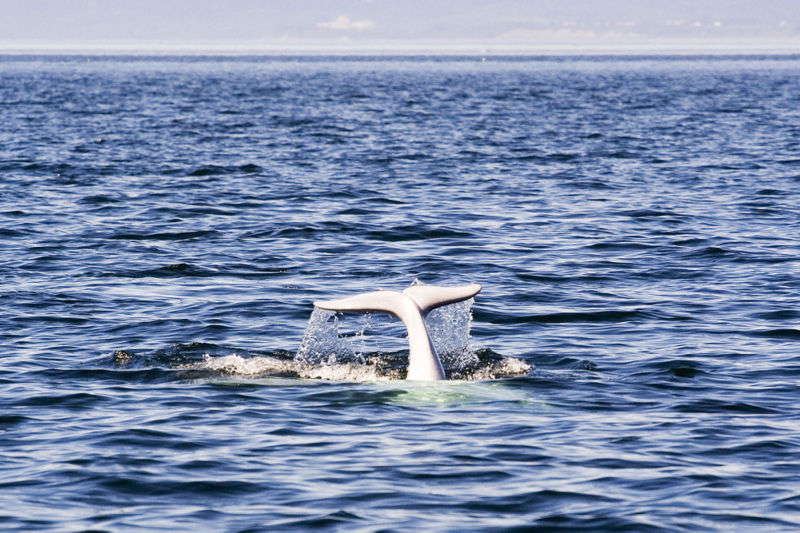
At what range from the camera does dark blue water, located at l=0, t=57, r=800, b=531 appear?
12961 mm

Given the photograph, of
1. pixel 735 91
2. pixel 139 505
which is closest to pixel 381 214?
pixel 139 505

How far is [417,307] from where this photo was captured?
17.2m

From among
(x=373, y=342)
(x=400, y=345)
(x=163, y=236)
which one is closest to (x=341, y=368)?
(x=400, y=345)

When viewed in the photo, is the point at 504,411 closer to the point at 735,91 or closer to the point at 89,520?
the point at 89,520

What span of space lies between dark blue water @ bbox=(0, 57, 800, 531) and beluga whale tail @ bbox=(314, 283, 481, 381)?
0.37 m

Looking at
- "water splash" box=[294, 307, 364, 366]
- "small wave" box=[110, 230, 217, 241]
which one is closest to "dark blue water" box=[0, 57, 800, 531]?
"small wave" box=[110, 230, 217, 241]

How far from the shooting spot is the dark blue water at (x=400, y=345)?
42.5 ft

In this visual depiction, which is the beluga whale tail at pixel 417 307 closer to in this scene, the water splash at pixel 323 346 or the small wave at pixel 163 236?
the water splash at pixel 323 346

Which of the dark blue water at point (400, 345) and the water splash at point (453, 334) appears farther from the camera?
the water splash at point (453, 334)

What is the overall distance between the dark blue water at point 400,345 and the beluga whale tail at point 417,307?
365 mm

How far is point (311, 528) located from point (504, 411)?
4.39m

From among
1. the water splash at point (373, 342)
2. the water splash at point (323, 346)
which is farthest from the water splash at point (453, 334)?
the water splash at point (323, 346)

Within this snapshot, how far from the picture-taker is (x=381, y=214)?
107ft

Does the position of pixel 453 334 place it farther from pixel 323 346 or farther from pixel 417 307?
pixel 417 307
